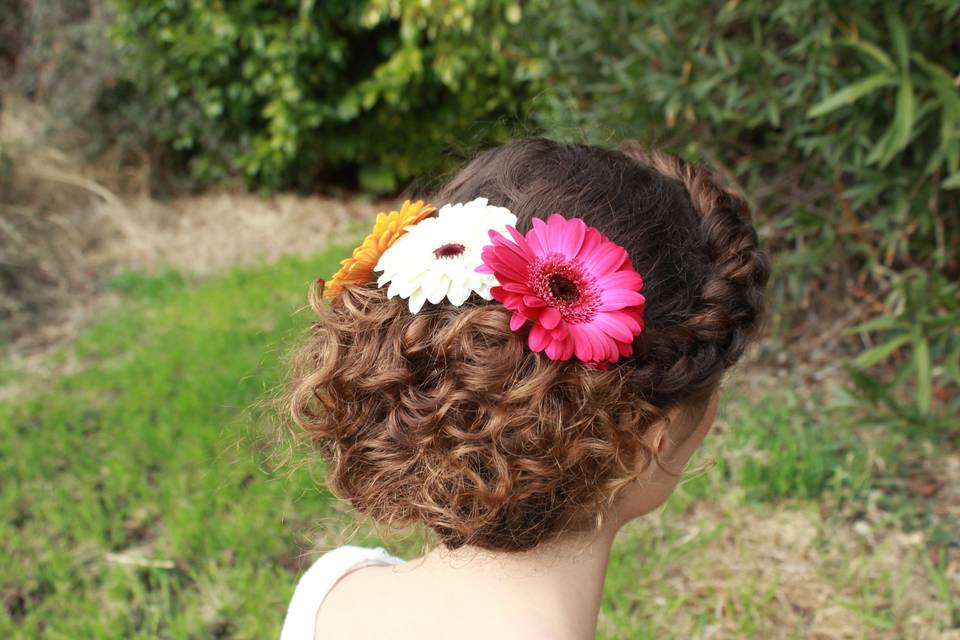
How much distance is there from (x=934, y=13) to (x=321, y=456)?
263 cm

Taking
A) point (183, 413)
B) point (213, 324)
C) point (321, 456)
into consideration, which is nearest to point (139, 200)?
point (213, 324)

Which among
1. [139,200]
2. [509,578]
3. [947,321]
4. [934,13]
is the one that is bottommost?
[139,200]

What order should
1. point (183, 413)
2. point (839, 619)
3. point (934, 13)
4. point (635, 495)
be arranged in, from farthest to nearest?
point (183, 413), point (934, 13), point (839, 619), point (635, 495)

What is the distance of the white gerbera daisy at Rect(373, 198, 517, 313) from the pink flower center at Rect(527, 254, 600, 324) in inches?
2.5

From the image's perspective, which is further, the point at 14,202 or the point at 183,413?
the point at 14,202

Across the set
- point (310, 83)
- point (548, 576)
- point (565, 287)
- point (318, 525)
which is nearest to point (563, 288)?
point (565, 287)

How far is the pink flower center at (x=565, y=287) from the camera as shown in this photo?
1.12 metres

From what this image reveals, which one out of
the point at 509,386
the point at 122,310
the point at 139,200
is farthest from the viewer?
the point at 139,200

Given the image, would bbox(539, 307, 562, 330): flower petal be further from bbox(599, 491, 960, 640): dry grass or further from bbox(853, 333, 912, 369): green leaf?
bbox(853, 333, 912, 369): green leaf

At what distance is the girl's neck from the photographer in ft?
3.95

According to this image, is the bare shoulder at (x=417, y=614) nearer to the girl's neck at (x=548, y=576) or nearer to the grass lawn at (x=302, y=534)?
the girl's neck at (x=548, y=576)

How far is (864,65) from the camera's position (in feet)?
9.45

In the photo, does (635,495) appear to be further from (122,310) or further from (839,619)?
(122,310)

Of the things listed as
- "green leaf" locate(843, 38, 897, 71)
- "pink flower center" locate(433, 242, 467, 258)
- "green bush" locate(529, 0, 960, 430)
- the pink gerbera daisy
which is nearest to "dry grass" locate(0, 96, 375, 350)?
"green bush" locate(529, 0, 960, 430)
